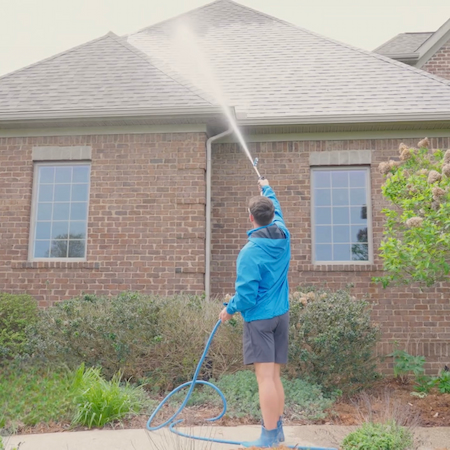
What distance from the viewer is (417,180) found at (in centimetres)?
650

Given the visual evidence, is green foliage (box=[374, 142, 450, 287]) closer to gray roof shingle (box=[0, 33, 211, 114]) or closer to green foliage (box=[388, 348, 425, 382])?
green foliage (box=[388, 348, 425, 382])

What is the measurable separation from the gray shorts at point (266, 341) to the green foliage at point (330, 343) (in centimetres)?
209

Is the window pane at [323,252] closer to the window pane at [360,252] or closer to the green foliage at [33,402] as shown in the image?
the window pane at [360,252]

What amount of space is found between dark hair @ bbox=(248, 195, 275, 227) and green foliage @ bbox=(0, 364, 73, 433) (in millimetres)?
2629

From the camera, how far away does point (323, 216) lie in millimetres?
8977

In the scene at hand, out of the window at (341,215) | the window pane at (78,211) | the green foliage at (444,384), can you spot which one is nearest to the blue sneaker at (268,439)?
the green foliage at (444,384)

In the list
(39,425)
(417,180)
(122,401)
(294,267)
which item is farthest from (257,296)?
(294,267)

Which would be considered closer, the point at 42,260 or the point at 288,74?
the point at 42,260

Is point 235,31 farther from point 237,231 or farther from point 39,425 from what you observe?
point 39,425

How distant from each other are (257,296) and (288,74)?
7199mm

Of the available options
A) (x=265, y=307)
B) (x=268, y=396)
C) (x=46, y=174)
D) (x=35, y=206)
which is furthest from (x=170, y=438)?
(x=46, y=174)

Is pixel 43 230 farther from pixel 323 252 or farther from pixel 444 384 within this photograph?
pixel 444 384

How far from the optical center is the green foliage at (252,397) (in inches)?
209

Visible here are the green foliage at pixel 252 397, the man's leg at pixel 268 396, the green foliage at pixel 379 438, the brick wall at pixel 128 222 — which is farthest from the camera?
the brick wall at pixel 128 222
